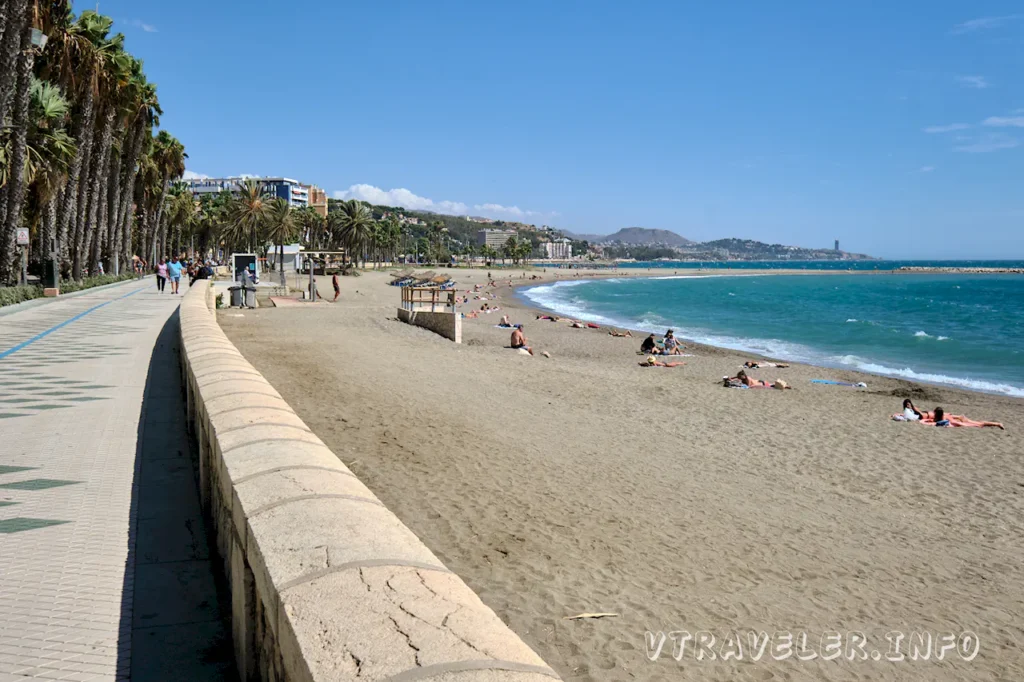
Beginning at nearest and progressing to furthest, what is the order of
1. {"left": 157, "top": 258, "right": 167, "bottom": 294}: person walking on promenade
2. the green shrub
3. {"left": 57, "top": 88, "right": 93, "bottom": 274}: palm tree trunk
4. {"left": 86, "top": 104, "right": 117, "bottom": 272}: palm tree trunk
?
the green shrub → {"left": 57, "top": 88, "right": 93, "bottom": 274}: palm tree trunk → {"left": 157, "top": 258, "right": 167, "bottom": 294}: person walking on promenade → {"left": 86, "top": 104, "right": 117, "bottom": 272}: palm tree trunk

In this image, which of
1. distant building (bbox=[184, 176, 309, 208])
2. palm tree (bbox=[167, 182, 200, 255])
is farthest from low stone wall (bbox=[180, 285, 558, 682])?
distant building (bbox=[184, 176, 309, 208])

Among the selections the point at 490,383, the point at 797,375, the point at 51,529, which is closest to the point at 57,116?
the point at 490,383

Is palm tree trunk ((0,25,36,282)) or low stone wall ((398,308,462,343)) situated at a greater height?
palm tree trunk ((0,25,36,282))

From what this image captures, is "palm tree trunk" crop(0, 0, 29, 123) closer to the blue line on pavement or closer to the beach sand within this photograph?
the blue line on pavement

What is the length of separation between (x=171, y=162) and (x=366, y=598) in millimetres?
62787

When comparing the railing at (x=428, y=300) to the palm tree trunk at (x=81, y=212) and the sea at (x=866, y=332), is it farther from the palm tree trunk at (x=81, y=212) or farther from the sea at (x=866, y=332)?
the palm tree trunk at (x=81, y=212)

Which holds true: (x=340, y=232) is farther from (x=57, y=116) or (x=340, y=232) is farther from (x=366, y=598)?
(x=366, y=598)

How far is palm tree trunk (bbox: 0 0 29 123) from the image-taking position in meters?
21.4

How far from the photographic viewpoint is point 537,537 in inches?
256

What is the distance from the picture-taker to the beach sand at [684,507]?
528 cm

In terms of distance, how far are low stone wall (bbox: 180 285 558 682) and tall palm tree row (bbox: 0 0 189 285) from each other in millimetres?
24074

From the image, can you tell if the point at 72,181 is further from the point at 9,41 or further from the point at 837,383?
the point at 837,383

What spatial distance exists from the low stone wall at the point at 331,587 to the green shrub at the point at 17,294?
69.1 feet

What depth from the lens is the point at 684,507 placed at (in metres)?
7.83
